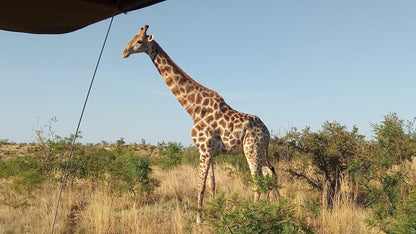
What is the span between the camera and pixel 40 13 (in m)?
2.52

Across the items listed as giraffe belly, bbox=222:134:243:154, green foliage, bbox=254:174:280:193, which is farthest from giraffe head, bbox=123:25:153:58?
green foliage, bbox=254:174:280:193

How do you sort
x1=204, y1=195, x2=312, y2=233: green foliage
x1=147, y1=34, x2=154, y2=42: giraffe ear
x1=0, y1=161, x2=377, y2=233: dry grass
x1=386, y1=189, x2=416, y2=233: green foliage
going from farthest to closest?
x1=147, y1=34, x2=154, y2=42: giraffe ear < x1=0, y1=161, x2=377, y2=233: dry grass < x1=386, y1=189, x2=416, y2=233: green foliage < x1=204, y1=195, x2=312, y2=233: green foliage

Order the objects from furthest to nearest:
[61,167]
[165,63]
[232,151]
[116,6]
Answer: [61,167], [165,63], [232,151], [116,6]

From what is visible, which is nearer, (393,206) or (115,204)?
(393,206)

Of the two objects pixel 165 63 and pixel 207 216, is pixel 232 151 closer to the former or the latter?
pixel 165 63

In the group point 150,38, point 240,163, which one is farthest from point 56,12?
point 240,163

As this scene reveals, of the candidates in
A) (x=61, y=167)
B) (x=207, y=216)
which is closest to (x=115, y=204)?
(x=61, y=167)

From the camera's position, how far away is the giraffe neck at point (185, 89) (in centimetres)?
636

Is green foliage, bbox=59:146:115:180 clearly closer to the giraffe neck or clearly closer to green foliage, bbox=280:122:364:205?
the giraffe neck

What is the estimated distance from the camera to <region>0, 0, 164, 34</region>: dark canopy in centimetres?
236

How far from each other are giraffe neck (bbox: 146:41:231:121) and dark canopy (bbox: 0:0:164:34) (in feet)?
12.2

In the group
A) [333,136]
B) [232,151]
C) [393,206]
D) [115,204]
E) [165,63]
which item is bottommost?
[115,204]

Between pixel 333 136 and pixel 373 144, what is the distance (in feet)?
2.72

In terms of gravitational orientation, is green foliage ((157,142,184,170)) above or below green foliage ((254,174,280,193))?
above
